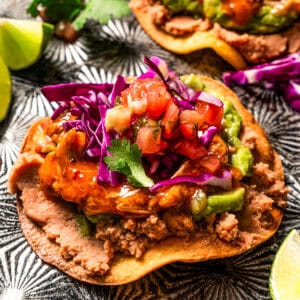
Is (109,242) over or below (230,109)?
below

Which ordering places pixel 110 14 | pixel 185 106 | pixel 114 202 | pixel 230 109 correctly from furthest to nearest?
1. pixel 110 14
2. pixel 230 109
3. pixel 185 106
4. pixel 114 202

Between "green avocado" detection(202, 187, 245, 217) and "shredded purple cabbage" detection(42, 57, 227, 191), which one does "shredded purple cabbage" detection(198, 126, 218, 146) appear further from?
"green avocado" detection(202, 187, 245, 217)

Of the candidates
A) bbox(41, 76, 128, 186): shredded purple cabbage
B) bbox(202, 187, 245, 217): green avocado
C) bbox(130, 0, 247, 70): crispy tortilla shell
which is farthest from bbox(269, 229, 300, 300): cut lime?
bbox(130, 0, 247, 70): crispy tortilla shell

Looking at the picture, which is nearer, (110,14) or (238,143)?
(238,143)

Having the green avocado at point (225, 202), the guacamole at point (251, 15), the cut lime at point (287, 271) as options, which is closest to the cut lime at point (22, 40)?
the guacamole at point (251, 15)

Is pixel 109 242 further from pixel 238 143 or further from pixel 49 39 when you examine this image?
pixel 49 39

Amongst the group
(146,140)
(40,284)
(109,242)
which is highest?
(146,140)

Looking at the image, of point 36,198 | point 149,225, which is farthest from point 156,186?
point 36,198
